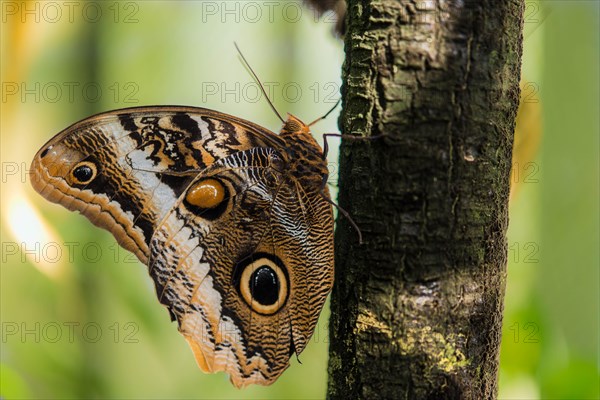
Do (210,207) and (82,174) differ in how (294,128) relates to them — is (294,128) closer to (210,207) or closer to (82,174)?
(210,207)

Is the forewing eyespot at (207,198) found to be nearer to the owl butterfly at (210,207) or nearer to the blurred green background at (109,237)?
the owl butterfly at (210,207)

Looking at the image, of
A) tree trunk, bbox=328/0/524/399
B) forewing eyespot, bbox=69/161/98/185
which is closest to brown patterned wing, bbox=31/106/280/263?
forewing eyespot, bbox=69/161/98/185

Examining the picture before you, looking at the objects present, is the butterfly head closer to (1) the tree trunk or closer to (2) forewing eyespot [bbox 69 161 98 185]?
(1) the tree trunk

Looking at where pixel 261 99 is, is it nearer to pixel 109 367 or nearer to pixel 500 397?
pixel 109 367

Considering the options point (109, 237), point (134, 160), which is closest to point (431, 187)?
point (134, 160)

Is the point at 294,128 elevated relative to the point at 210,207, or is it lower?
elevated

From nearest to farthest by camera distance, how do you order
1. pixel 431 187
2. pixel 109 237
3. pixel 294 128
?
pixel 431 187
pixel 294 128
pixel 109 237

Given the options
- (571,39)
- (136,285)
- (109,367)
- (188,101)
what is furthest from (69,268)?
(571,39)

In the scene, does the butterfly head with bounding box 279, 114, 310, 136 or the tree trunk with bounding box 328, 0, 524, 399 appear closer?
the tree trunk with bounding box 328, 0, 524, 399
